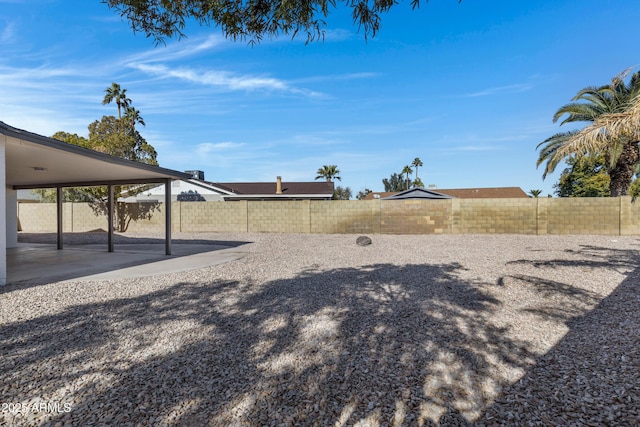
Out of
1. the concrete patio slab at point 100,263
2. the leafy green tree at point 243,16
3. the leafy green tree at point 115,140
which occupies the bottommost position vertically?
the concrete patio slab at point 100,263

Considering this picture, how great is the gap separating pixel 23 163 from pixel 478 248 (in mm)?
13825

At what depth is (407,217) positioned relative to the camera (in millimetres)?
17312

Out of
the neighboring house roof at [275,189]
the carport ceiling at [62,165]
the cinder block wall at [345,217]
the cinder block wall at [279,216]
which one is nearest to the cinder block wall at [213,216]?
the cinder block wall at [279,216]

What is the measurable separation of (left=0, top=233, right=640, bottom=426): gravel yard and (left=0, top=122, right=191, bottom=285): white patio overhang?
275cm

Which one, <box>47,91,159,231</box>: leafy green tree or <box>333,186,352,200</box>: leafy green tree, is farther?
<box>333,186,352,200</box>: leafy green tree

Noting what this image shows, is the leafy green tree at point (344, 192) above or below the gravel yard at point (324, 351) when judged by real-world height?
above

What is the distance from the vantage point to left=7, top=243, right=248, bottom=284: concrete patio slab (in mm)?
7712

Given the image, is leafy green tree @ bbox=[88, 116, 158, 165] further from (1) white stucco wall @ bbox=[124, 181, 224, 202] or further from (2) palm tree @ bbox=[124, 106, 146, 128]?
(2) palm tree @ bbox=[124, 106, 146, 128]

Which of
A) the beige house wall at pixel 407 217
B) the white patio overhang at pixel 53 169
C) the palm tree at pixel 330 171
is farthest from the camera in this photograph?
the palm tree at pixel 330 171

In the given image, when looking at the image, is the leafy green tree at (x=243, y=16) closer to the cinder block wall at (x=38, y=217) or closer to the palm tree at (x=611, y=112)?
the palm tree at (x=611, y=112)

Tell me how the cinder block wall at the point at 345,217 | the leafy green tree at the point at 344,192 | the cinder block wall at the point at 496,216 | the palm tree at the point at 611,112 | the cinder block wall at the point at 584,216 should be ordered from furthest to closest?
the leafy green tree at the point at 344,192
the cinder block wall at the point at 345,217
the cinder block wall at the point at 496,216
the cinder block wall at the point at 584,216
the palm tree at the point at 611,112

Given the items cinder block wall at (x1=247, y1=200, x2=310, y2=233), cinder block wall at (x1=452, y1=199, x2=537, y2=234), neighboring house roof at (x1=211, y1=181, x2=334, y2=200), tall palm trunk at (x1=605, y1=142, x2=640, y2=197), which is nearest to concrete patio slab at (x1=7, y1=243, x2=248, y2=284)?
cinder block wall at (x1=247, y1=200, x2=310, y2=233)

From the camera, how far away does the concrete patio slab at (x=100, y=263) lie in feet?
25.3

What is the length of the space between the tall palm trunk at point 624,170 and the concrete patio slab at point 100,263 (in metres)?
17.2
